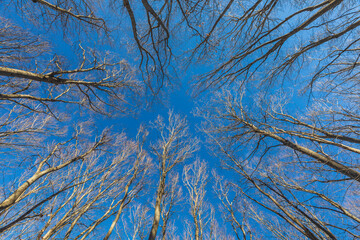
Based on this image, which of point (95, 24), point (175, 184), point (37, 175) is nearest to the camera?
point (95, 24)

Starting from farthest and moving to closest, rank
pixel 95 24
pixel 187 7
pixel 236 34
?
pixel 95 24 < pixel 236 34 < pixel 187 7

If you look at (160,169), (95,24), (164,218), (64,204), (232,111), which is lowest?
(64,204)

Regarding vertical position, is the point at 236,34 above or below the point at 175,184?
above

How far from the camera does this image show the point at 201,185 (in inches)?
A: 301

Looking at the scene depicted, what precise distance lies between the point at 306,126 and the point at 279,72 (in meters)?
2.25

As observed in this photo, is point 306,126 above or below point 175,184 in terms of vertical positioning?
above

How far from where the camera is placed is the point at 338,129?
9.30 feet

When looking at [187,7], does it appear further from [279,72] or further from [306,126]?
[306,126]

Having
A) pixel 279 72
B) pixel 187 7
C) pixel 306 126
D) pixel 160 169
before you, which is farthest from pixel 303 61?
pixel 160 169

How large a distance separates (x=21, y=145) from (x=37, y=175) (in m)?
1.78

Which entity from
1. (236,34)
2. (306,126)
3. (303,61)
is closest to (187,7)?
(236,34)

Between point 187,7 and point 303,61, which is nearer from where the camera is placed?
point 187,7

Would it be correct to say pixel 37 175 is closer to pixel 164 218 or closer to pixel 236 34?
pixel 164 218

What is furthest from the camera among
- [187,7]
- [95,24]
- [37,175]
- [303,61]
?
[37,175]
